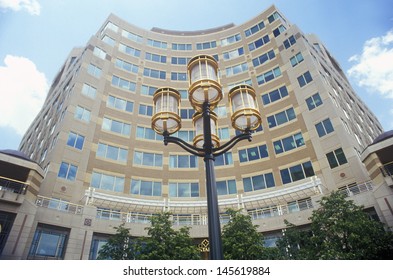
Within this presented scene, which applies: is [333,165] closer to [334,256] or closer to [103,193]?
[334,256]

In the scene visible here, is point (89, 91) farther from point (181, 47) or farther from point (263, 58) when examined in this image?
point (263, 58)

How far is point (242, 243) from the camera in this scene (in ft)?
44.3

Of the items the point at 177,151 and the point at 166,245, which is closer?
the point at 166,245

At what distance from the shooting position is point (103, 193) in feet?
72.8

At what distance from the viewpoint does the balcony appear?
15.0 metres

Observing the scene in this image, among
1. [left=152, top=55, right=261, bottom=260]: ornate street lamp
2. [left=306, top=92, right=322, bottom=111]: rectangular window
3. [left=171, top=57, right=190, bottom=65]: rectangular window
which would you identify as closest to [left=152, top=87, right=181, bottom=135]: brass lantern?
[left=152, top=55, right=261, bottom=260]: ornate street lamp

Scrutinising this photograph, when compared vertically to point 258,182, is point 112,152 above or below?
above

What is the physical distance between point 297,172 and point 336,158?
3274mm

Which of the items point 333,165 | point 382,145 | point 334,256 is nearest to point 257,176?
point 333,165

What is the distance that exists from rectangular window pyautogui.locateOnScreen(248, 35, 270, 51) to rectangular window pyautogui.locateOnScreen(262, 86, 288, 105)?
7722mm

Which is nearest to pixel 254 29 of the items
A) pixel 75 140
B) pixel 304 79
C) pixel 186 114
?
pixel 304 79

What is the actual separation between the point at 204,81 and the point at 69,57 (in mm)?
41533

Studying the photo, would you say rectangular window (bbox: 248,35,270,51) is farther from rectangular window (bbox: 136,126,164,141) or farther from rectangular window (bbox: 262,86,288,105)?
rectangular window (bbox: 136,126,164,141)

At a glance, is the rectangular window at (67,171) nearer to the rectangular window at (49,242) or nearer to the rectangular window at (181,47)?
the rectangular window at (49,242)
